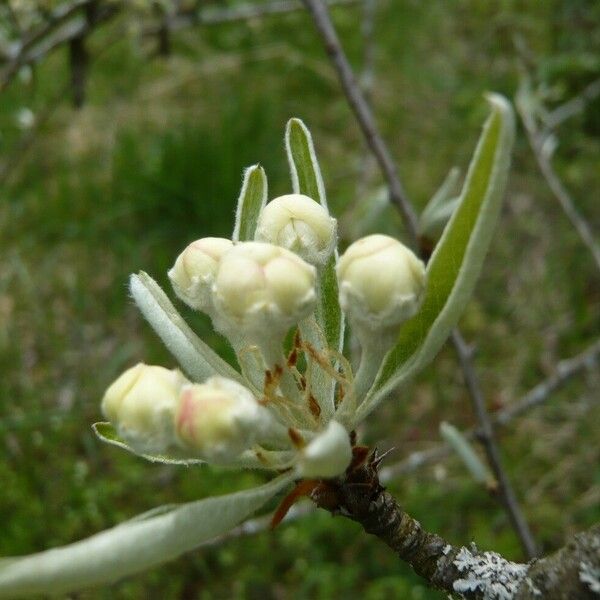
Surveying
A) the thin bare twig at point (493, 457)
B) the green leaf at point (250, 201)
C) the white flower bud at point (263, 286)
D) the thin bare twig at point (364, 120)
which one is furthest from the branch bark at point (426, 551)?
the thin bare twig at point (364, 120)

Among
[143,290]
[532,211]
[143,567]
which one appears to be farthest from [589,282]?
[143,567]

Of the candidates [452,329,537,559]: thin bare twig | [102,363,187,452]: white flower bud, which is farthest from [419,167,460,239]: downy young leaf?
[102,363,187,452]: white flower bud

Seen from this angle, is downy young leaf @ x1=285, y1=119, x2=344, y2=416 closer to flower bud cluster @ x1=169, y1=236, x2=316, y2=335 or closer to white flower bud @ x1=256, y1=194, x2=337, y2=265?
white flower bud @ x1=256, y1=194, x2=337, y2=265

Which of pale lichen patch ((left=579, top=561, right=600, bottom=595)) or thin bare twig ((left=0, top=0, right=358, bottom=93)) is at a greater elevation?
thin bare twig ((left=0, top=0, right=358, bottom=93))

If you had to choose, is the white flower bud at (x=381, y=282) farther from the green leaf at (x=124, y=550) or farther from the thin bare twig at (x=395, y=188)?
the thin bare twig at (x=395, y=188)

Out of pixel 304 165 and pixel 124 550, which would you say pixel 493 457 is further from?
pixel 124 550

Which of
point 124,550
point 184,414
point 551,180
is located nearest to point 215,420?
point 184,414
